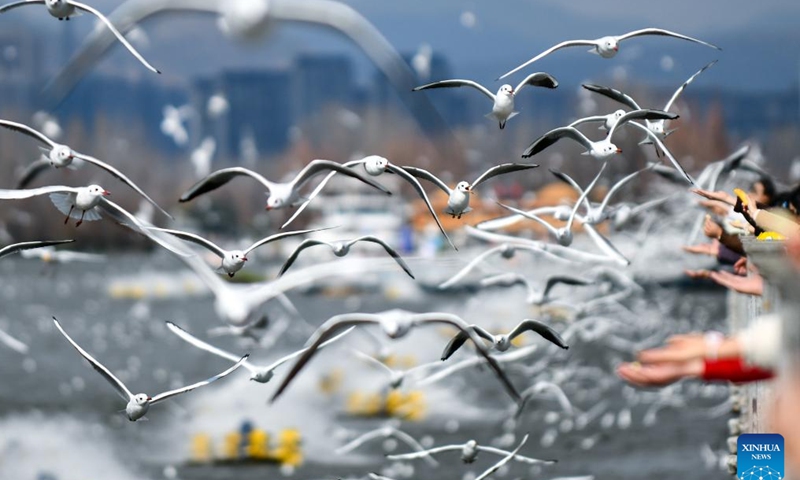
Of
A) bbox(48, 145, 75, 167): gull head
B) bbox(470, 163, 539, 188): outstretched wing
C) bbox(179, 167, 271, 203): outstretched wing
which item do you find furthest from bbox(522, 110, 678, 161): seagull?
bbox(48, 145, 75, 167): gull head

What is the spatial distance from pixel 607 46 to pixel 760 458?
3.16m

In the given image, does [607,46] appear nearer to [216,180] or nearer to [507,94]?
[507,94]

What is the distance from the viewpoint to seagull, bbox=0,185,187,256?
8.06 m

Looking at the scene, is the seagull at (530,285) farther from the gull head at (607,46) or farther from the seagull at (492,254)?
the gull head at (607,46)

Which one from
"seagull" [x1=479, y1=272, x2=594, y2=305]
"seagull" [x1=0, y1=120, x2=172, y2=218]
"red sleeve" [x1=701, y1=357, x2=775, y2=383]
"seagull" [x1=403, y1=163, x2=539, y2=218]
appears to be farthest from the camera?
"seagull" [x1=479, y1=272, x2=594, y2=305]

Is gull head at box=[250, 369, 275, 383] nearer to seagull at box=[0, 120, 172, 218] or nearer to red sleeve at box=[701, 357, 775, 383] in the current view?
seagull at box=[0, 120, 172, 218]

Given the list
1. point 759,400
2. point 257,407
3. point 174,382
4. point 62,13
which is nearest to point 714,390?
point 257,407

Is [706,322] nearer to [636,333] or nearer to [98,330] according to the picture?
[636,333]

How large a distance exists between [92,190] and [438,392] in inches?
1164

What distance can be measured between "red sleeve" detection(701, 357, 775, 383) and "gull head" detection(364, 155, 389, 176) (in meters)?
4.62

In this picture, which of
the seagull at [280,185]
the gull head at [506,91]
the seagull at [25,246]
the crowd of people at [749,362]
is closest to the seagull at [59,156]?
the seagull at [280,185]

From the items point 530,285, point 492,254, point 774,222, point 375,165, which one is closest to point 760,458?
point 774,222

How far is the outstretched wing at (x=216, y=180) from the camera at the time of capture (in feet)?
26.3

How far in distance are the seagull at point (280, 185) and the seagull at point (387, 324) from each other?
3.31ft
